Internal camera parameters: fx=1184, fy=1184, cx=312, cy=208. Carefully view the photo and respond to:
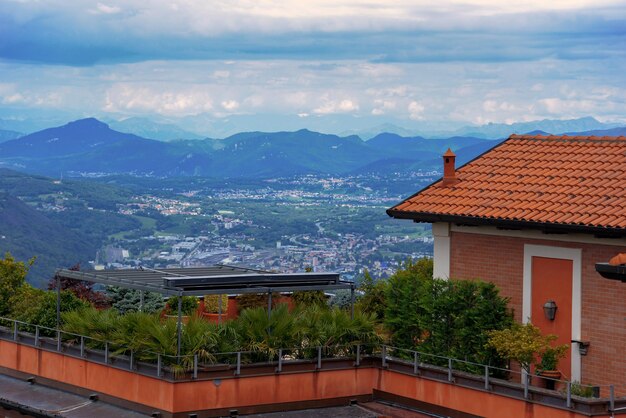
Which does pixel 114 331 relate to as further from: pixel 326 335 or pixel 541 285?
pixel 541 285

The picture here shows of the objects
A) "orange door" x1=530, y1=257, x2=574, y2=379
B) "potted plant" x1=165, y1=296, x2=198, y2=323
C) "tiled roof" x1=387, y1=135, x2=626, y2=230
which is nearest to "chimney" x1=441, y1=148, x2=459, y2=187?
"tiled roof" x1=387, y1=135, x2=626, y2=230

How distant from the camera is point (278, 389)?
2128cm

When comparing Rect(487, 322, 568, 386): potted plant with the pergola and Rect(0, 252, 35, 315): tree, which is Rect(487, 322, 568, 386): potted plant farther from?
Rect(0, 252, 35, 315): tree

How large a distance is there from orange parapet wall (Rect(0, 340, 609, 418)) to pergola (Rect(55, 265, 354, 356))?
2.88 feet

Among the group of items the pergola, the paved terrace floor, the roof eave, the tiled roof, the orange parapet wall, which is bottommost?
the paved terrace floor

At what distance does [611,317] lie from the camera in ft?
68.4

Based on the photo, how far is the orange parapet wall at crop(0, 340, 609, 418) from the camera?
20219 mm

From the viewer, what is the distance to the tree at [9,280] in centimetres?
2867

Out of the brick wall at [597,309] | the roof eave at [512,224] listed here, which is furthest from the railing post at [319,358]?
the brick wall at [597,309]

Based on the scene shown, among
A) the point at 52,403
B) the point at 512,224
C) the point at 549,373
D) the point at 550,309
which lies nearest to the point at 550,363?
the point at 549,373

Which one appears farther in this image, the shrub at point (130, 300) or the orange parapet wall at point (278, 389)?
the shrub at point (130, 300)

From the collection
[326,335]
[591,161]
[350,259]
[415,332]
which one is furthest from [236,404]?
A: [350,259]

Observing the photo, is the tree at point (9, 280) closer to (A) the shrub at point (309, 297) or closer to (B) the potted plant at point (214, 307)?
(B) the potted plant at point (214, 307)

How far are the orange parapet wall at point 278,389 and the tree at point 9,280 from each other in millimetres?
5498
